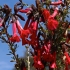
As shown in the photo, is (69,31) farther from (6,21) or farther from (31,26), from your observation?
(6,21)

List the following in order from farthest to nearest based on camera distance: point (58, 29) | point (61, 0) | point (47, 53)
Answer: point (61, 0)
point (58, 29)
point (47, 53)

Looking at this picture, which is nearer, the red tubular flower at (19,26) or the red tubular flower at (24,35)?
the red tubular flower at (24,35)

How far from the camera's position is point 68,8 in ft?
5.86

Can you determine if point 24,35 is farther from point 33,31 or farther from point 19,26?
point 19,26

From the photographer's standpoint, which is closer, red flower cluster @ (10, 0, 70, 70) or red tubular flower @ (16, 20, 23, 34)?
red flower cluster @ (10, 0, 70, 70)

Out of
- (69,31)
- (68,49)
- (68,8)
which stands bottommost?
(68,49)

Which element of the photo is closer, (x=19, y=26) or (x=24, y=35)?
(x=24, y=35)

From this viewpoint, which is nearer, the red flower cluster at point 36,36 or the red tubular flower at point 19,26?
the red flower cluster at point 36,36

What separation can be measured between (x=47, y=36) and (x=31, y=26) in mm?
138

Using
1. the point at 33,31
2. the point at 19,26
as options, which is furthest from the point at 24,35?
the point at 19,26

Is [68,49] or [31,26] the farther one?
[68,49]

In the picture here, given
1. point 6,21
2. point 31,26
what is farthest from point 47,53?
point 6,21

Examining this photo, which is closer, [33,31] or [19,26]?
[33,31]

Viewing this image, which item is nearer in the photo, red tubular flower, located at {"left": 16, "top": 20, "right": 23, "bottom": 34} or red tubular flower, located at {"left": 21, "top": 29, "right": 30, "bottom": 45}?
red tubular flower, located at {"left": 21, "top": 29, "right": 30, "bottom": 45}
